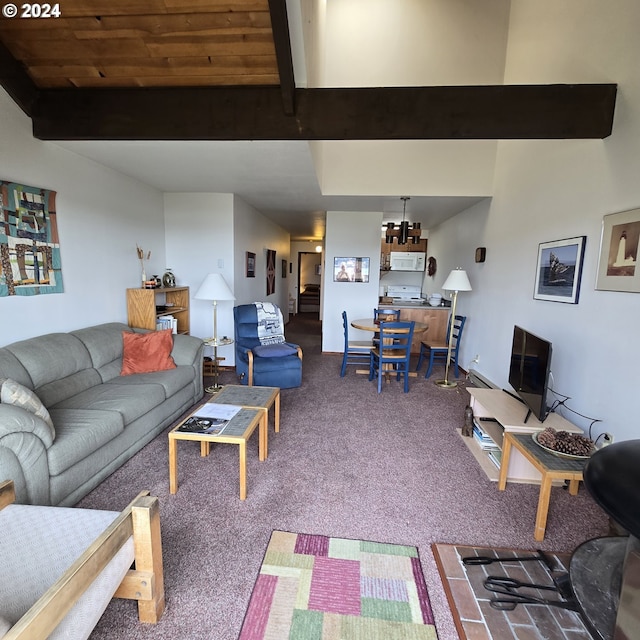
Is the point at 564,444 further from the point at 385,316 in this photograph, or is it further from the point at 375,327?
the point at 385,316

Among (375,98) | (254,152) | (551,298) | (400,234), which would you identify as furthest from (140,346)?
(551,298)

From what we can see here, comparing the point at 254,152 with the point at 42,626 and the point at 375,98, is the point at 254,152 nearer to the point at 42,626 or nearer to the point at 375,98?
the point at 375,98

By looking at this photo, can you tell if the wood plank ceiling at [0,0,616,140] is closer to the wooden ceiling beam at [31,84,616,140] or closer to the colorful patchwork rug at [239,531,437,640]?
the wooden ceiling beam at [31,84,616,140]

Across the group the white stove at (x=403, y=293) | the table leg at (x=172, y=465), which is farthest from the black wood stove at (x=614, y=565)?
the white stove at (x=403, y=293)

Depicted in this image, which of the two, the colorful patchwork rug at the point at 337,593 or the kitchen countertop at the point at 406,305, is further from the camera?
the kitchen countertop at the point at 406,305

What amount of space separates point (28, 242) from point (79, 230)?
1.77 ft

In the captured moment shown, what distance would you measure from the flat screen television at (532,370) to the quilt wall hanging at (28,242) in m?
3.69

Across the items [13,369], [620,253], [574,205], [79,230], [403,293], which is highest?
[574,205]

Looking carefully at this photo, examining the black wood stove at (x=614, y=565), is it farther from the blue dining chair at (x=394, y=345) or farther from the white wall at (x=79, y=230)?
the white wall at (x=79, y=230)

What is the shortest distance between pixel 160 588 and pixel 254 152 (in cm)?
288

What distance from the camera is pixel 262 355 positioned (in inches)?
153

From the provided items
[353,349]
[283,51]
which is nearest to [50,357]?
[283,51]

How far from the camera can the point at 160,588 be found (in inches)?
52.0

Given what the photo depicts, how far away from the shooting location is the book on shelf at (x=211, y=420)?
2.02 meters
